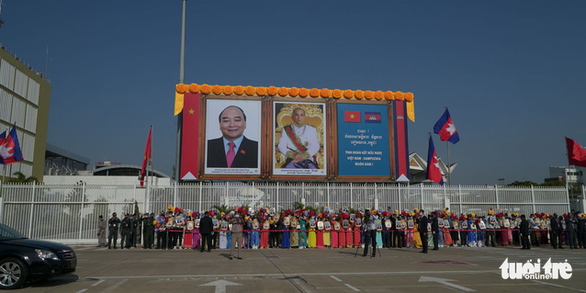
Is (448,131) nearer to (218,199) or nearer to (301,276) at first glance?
(218,199)

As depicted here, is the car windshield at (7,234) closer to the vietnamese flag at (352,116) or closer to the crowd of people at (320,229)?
the crowd of people at (320,229)

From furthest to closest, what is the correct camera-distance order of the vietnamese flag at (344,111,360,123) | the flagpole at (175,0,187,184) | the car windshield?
1. the vietnamese flag at (344,111,360,123)
2. the flagpole at (175,0,187,184)
3. the car windshield

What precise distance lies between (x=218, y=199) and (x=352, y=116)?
981cm

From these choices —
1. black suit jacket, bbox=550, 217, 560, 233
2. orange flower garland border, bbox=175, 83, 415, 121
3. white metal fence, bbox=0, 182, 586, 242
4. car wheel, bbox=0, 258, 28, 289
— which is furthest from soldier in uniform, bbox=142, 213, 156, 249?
black suit jacket, bbox=550, 217, 560, 233

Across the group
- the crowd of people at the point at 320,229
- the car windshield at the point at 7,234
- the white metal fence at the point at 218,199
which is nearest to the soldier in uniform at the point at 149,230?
the crowd of people at the point at 320,229

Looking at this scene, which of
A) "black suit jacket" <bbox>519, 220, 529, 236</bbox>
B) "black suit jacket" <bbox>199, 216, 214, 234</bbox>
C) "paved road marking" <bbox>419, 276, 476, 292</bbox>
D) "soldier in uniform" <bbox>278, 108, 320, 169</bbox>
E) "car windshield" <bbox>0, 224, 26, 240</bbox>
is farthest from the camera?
"soldier in uniform" <bbox>278, 108, 320, 169</bbox>

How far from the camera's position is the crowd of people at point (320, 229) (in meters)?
20.9

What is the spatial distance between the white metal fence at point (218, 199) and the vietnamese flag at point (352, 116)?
160 inches

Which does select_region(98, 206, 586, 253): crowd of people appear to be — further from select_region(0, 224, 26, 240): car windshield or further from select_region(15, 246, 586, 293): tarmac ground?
select_region(0, 224, 26, 240): car windshield

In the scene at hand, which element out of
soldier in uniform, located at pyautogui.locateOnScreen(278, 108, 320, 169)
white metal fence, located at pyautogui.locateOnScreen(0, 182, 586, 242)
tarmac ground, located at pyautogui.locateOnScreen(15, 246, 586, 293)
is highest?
soldier in uniform, located at pyautogui.locateOnScreen(278, 108, 320, 169)

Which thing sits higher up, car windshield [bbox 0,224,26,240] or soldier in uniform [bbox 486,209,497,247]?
car windshield [bbox 0,224,26,240]

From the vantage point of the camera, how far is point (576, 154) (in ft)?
84.4

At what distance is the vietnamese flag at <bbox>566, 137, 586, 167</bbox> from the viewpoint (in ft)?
84.2

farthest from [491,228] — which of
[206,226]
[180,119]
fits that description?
[180,119]
